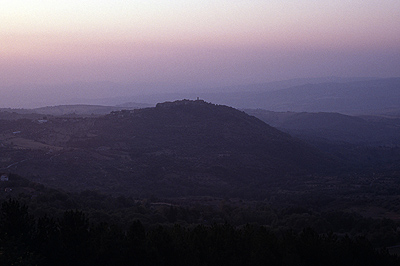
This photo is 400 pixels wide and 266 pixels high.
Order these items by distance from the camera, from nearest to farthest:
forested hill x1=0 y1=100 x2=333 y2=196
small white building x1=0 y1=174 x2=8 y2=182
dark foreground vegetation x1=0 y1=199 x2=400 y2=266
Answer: dark foreground vegetation x1=0 y1=199 x2=400 y2=266 < small white building x1=0 y1=174 x2=8 y2=182 < forested hill x1=0 y1=100 x2=333 y2=196

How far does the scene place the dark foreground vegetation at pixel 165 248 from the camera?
615 inches

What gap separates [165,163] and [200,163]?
4.46 m

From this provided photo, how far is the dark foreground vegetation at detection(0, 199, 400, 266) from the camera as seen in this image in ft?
51.2

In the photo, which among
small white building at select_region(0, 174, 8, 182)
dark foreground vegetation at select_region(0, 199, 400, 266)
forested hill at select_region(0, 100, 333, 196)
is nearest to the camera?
dark foreground vegetation at select_region(0, 199, 400, 266)

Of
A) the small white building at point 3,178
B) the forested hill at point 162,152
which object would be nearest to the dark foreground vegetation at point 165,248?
the small white building at point 3,178

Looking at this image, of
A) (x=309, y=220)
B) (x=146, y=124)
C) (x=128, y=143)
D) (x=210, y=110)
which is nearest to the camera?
(x=309, y=220)

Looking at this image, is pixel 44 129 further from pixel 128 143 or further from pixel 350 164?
pixel 350 164

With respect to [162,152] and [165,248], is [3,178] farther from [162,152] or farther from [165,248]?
[162,152]

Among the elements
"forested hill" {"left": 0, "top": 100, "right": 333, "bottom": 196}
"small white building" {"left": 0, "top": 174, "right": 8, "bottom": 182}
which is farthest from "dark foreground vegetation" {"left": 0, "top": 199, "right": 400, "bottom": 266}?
"forested hill" {"left": 0, "top": 100, "right": 333, "bottom": 196}

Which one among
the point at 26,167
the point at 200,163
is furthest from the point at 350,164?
the point at 26,167

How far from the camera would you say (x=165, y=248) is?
16219 millimetres

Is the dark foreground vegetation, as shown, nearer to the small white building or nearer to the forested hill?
the small white building

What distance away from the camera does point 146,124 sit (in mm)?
68312

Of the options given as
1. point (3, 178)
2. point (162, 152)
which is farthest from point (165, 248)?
point (162, 152)
